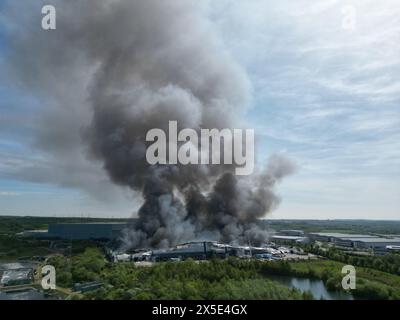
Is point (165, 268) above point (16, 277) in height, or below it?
above

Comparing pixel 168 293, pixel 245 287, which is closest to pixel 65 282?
pixel 168 293

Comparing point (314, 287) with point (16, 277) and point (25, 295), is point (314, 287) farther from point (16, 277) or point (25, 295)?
point (16, 277)

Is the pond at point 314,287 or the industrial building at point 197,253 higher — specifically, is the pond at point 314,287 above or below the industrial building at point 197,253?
below

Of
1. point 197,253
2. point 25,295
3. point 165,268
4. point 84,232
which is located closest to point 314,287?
point 165,268

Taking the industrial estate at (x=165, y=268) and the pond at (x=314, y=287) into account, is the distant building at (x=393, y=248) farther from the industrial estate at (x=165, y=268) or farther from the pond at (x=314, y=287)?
the pond at (x=314, y=287)

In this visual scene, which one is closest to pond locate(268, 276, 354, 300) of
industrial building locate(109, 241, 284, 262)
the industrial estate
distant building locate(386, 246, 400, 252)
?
the industrial estate

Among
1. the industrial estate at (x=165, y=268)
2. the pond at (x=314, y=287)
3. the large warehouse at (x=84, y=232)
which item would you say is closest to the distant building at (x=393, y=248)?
the industrial estate at (x=165, y=268)

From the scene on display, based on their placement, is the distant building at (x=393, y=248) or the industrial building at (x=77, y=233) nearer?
the distant building at (x=393, y=248)

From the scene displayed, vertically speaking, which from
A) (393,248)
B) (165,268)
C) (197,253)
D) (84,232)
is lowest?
(393,248)

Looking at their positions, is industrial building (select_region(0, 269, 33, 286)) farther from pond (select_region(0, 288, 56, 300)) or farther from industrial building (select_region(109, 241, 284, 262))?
industrial building (select_region(109, 241, 284, 262))
